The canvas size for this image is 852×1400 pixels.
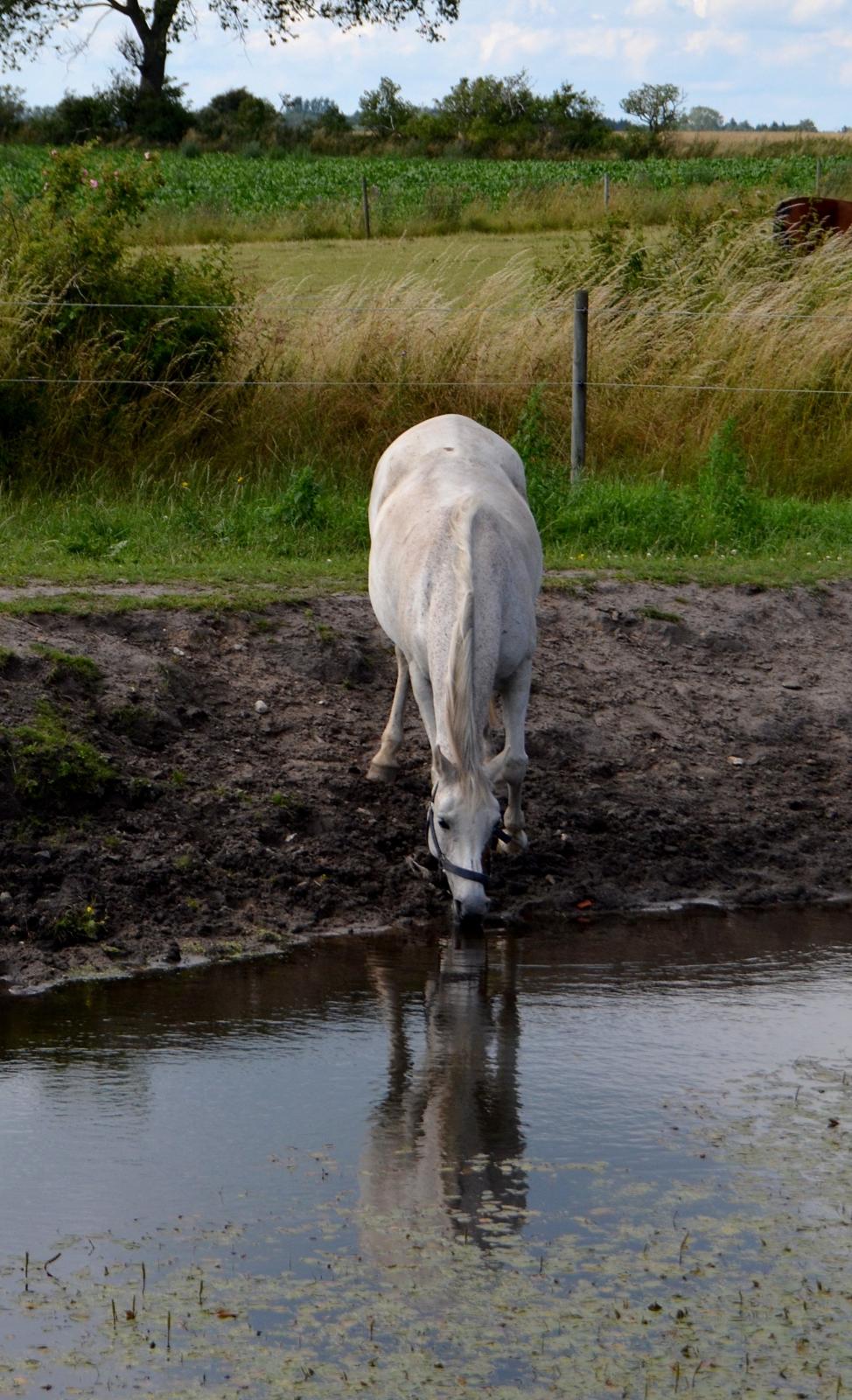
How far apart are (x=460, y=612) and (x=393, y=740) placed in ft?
5.36

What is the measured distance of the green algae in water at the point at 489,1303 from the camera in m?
3.33

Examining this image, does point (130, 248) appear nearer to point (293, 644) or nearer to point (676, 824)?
point (293, 644)

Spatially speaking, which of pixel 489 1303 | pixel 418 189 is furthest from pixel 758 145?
pixel 489 1303

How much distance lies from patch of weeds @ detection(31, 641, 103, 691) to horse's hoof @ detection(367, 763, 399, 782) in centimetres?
128

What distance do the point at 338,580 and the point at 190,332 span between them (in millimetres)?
3464

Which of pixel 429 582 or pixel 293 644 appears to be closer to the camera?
pixel 429 582

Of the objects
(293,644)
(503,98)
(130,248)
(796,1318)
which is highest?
(503,98)

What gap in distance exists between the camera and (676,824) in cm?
712

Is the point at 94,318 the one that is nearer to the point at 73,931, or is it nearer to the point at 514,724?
the point at 514,724

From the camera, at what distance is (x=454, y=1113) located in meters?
4.66

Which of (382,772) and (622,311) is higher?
(622,311)

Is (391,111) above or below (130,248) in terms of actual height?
above

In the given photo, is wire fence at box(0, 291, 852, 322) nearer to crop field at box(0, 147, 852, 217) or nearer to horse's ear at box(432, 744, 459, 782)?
horse's ear at box(432, 744, 459, 782)

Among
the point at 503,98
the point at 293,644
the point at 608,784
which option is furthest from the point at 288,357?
the point at 503,98
